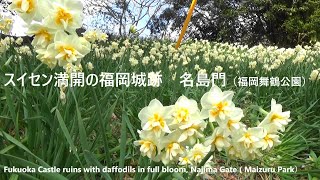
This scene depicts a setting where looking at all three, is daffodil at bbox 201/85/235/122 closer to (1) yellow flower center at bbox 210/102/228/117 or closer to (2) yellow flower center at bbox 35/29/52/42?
(1) yellow flower center at bbox 210/102/228/117

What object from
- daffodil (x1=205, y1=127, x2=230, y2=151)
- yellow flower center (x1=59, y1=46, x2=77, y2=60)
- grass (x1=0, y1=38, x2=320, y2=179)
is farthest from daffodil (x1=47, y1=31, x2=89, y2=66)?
daffodil (x1=205, y1=127, x2=230, y2=151)

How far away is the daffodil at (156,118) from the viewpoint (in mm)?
811

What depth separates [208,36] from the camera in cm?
1762

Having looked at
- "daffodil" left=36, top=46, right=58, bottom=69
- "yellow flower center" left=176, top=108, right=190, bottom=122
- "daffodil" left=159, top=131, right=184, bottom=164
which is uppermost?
"daffodil" left=36, top=46, right=58, bottom=69

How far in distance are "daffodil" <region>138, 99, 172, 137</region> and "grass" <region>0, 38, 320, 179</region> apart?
243 mm

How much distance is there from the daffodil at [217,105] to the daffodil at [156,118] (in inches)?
3.1

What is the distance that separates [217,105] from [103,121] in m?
0.71

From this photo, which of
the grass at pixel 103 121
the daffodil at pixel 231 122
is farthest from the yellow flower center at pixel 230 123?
the grass at pixel 103 121

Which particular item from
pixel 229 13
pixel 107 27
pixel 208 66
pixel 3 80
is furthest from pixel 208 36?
pixel 3 80

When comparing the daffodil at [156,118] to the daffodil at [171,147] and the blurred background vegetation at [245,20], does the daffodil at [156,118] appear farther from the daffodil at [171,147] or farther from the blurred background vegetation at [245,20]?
the blurred background vegetation at [245,20]

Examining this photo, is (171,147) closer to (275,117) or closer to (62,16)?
(275,117)

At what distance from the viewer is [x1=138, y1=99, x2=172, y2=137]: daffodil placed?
811mm

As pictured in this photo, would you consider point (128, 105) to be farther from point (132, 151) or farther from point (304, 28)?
point (304, 28)

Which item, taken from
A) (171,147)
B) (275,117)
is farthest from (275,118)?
(171,147)
